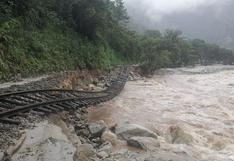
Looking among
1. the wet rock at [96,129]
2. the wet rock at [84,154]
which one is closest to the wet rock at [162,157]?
the wet rock at [84,154]

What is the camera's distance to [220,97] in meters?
32.0

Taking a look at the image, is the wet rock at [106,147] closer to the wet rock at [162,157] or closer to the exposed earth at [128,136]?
the exposed earth at [128,136]

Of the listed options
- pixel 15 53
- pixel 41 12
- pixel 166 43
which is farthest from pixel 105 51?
pixel 166 43

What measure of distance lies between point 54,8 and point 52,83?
15.1 metres

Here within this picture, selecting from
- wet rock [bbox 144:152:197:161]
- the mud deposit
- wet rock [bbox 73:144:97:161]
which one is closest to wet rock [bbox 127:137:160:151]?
wet rock [bbox 144:152:197:161]

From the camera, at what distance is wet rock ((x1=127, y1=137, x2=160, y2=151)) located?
11.2 metres

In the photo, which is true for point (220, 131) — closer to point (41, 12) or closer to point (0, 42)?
point (0, 42)

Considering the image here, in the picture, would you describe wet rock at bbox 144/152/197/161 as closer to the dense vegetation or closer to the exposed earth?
the exposed earth

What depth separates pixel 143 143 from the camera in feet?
37.1

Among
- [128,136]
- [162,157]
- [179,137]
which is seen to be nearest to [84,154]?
[162,157]

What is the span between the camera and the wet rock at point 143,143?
11.2 meters

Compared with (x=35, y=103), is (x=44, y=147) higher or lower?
lower

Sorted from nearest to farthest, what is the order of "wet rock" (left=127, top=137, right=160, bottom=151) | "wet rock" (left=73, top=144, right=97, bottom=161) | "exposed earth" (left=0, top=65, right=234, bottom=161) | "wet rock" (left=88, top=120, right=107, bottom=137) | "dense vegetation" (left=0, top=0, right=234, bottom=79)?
"wet rock" (left=73, top=144, right=97, bottom=161) < "exposed earth" (left=0, top=65, right=234, bottom=161) < "wet rock" (left=127, top=137, right=160, bottom=151) < "wet rock" (left=88, top=120, right=107, bottom=137) < "dense vegetation" (left=0, top=0, right=234, bottom=79)

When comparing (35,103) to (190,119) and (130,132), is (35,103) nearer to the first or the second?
(130,132)
